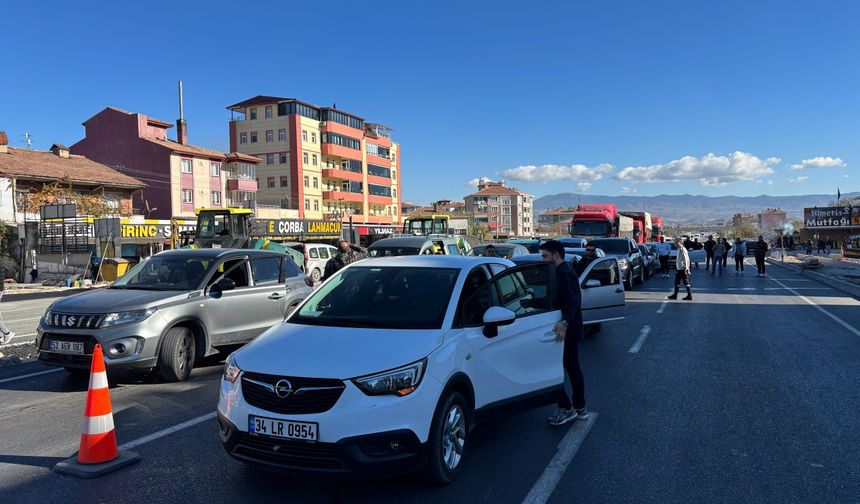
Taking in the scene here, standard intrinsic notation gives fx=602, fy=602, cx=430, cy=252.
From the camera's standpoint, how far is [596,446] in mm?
4996

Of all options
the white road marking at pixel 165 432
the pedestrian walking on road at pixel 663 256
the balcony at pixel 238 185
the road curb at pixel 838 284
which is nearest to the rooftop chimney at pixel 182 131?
the balcony at pixel 238 185

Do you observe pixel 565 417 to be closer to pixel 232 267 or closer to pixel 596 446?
pixel 596 446

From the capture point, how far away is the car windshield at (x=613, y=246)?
2070cm

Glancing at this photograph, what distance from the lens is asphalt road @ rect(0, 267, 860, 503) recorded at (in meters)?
4.09

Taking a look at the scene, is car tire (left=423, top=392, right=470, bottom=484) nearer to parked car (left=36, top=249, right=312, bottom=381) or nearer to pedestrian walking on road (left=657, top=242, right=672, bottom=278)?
parked car (left=36, top=249, right=312, bottom=381)

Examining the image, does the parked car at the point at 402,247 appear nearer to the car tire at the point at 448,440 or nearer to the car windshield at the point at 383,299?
the car windshield at the point at 383,299

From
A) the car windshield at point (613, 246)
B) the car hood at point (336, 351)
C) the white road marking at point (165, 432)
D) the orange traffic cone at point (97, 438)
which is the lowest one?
the white road marking at point (165, 432)

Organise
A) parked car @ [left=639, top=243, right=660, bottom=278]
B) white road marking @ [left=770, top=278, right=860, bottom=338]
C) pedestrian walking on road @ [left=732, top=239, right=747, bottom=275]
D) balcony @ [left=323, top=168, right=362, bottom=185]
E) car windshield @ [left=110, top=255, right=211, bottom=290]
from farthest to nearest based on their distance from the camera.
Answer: balcony @ [left=323, top=168, right=362, bottom=185]
pedestrian walking on road @ [left=732, top=239, right=747, bottom=275]
parked car @ [left=639, top=243, right=660, bottom=278]
white road marking @ [left=770, top=278, right=860, bottom=338]
car windshield @ [left=110, top=255, right=211, bottom=290]

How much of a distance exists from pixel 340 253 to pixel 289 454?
7.62 meters

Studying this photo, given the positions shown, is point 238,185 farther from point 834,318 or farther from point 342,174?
point 834,318

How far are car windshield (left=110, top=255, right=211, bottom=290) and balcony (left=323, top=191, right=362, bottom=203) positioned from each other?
68097 mm

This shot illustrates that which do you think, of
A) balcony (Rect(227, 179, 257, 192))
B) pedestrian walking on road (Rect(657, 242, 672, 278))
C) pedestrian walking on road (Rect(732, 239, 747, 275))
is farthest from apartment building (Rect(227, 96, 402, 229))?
pedestrian walking on road (Rect(732, 239, 747, 275))

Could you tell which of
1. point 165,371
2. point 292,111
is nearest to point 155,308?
point 165,371

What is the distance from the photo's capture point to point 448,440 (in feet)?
13.6
